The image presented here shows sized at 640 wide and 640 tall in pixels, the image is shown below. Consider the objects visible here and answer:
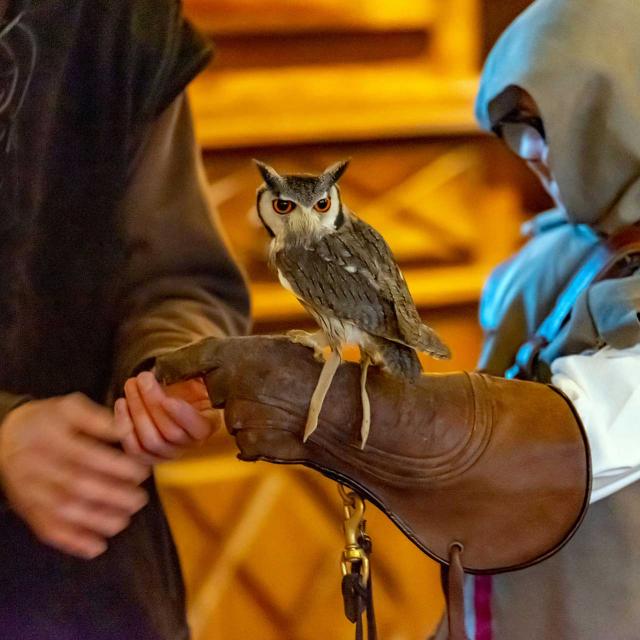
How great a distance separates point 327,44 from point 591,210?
56 cm

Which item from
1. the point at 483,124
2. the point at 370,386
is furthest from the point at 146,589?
the point at 483,124

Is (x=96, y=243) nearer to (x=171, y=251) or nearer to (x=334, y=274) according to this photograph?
(x=171, y=251)

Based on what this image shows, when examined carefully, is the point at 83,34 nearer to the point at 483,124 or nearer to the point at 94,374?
the point at 94,374

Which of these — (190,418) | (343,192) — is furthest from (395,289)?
(343,192)

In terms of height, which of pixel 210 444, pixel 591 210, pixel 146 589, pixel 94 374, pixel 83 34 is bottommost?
pixel 210 444

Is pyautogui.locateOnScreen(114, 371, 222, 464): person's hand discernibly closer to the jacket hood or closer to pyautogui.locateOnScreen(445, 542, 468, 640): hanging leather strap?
pyautogui.locateOnScreen(445, 542, 468, 640): hanging leather strap

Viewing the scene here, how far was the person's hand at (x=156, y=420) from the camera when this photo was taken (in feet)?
1.64

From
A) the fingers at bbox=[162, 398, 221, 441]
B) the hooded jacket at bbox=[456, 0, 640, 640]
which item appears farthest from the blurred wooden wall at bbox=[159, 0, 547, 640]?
the fingers at bbox=[162, 398, 221, 441]

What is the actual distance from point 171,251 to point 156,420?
20 cm

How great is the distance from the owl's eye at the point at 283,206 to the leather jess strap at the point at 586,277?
0.30m

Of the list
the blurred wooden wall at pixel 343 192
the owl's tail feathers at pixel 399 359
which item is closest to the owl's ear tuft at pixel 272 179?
the owl's tail feathers at pixel 399 359

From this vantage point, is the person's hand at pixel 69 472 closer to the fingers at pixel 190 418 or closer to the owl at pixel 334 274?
the fingers at pixel 190 418

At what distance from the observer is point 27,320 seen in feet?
1.91

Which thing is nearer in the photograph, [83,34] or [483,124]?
[83,34]
